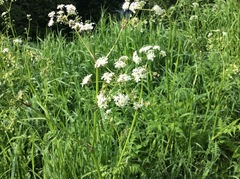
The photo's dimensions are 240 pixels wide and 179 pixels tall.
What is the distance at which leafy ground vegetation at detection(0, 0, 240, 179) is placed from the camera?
2.35 meters

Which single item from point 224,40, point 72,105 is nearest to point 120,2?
point 224,40

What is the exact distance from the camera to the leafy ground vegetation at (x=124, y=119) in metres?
2.35

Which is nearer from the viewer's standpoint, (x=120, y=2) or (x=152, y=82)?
(x=152, y=82)

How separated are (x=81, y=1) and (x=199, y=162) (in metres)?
4.58

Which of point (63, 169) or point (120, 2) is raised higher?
point (120, 2)

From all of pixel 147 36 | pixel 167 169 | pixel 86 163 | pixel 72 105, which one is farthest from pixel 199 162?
pixel 147 36

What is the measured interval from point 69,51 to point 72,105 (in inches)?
34.6

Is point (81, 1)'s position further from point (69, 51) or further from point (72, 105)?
point (72, 105)

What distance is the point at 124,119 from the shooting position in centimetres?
283

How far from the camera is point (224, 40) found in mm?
3512

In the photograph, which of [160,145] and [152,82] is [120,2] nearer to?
[152,82]

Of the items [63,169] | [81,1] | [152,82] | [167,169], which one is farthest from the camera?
[81,1]

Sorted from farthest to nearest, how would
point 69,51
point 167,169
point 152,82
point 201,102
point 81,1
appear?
point 81,1 < point 69,51 < point 152,82 < point 201,102 < point 167,169

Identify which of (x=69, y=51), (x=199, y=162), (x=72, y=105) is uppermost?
(x=69, y=51)
